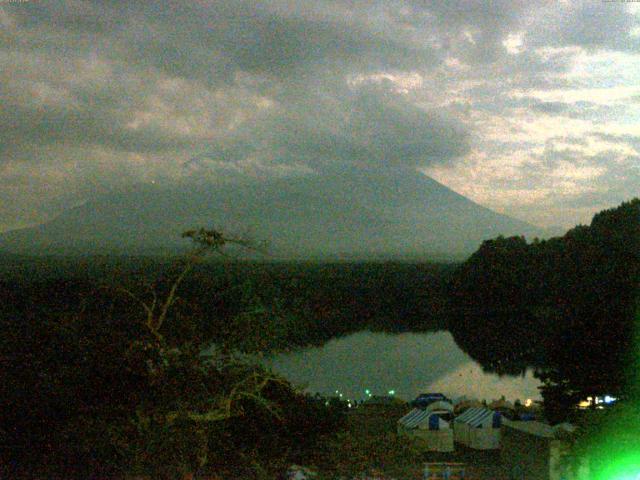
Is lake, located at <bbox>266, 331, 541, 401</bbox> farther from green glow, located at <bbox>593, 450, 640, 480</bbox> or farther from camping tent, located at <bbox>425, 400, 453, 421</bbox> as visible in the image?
green glow, located at <bbox>593, 450, 640, 480</bbox>

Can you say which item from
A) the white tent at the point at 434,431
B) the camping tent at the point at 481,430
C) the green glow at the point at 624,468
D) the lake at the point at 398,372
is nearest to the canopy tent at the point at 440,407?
the camping tent at the point at 481,430

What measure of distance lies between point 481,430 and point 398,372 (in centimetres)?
1512

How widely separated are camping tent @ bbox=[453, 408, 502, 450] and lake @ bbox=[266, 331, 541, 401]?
722 cm

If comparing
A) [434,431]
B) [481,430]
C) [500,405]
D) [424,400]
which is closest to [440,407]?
[500,405]

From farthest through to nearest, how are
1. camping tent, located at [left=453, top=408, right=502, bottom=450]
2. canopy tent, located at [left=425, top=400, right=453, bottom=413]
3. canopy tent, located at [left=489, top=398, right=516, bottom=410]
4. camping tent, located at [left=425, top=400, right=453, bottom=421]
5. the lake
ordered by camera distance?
the lake
canopy tent, located at [left=489, top=398, right=516, bottom=410]
canopy tent, located at [left=425, top=400, right=453, bottom=413]
camping tent, located at [left=425, top=400, right=453, bottom=421]
camping tent, located at [left=453, top=408, right=502, bottom=450]

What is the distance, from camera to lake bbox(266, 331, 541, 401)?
22.4m

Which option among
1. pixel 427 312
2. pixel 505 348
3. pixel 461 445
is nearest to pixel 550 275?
pixel 505 348

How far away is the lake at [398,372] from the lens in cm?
2238

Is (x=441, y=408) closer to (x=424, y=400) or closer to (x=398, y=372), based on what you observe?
(x=424, y=400)

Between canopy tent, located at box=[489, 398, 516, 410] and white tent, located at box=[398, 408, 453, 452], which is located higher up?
white tent, located at box=[398, 408, 453, 452]

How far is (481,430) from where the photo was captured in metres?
11.3

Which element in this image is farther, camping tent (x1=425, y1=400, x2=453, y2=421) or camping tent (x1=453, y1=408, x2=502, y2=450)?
camping tent (x1=425, y1=400, x2=453, y2=421)

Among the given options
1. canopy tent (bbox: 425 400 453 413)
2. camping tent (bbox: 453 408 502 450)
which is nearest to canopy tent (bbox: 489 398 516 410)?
canopy tent (bbox: 425 400 453 413)

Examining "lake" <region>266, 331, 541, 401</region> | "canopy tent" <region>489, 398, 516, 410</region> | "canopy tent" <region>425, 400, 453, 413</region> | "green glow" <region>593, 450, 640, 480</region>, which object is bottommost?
"lake" <region>266, 331, 541, 401</region>
